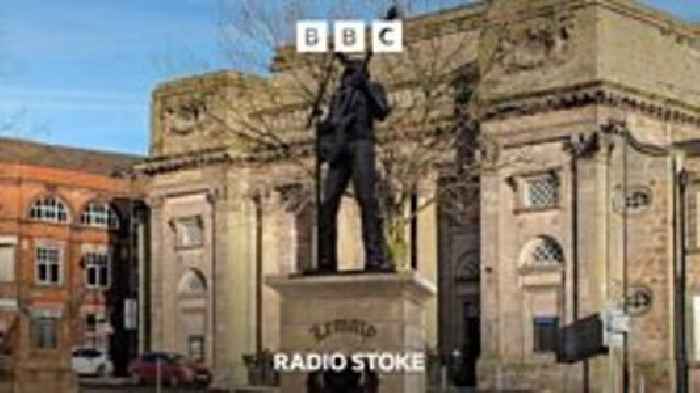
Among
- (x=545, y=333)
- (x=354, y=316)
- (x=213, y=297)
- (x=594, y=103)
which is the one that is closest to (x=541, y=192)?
(x=594, y=103)

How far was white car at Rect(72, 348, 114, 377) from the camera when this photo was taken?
212 feet

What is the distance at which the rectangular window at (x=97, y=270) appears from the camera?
2995 inches

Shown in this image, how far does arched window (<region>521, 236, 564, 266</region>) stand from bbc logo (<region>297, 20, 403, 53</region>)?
85.8 ft

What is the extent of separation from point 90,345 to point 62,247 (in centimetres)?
507

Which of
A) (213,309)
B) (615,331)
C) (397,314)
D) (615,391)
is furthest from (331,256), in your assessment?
(213,309)

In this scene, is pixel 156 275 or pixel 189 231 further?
pixel 156 275

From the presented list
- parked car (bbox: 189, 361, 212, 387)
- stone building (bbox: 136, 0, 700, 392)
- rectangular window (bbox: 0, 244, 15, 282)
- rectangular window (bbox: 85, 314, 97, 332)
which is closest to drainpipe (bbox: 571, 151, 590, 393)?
stone building (bbox: 136, 0, 700, 392)

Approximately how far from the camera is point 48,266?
73938mm

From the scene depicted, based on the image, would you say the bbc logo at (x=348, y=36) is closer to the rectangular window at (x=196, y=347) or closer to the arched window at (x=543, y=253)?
the arched window at (x=543, y=253)

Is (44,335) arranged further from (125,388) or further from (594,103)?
(594,103)

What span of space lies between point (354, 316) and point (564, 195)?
108 ft

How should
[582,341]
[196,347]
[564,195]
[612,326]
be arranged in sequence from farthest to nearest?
[196,347] → [564,195] → [582,341] → [612,326]

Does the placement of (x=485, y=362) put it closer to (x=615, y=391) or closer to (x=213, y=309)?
(x=615, y=391)

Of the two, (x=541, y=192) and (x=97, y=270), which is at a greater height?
(x=541, y=192)
